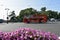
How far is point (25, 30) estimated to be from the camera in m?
6.09

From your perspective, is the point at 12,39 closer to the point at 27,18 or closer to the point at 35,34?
the point at 35,34

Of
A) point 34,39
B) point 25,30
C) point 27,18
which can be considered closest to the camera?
point 34,39

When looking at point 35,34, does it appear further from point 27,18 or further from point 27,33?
point 27,18

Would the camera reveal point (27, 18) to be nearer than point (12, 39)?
No

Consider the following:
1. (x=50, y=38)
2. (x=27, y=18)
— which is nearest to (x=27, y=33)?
(x=50, y=38)

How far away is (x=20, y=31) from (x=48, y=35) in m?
0.66

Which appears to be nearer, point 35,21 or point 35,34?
point 35,34

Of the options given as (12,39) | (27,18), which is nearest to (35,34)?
(12,39)

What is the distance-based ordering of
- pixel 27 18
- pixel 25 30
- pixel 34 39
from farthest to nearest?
pixel 27 18 → pixel 25 30 → pixel 34 39

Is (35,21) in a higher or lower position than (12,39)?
lower

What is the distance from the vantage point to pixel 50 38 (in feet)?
19.2

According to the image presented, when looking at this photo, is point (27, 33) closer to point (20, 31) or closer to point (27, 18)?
point (20, 31)

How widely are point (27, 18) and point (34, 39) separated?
73624 millimetres

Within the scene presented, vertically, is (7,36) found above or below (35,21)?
above
